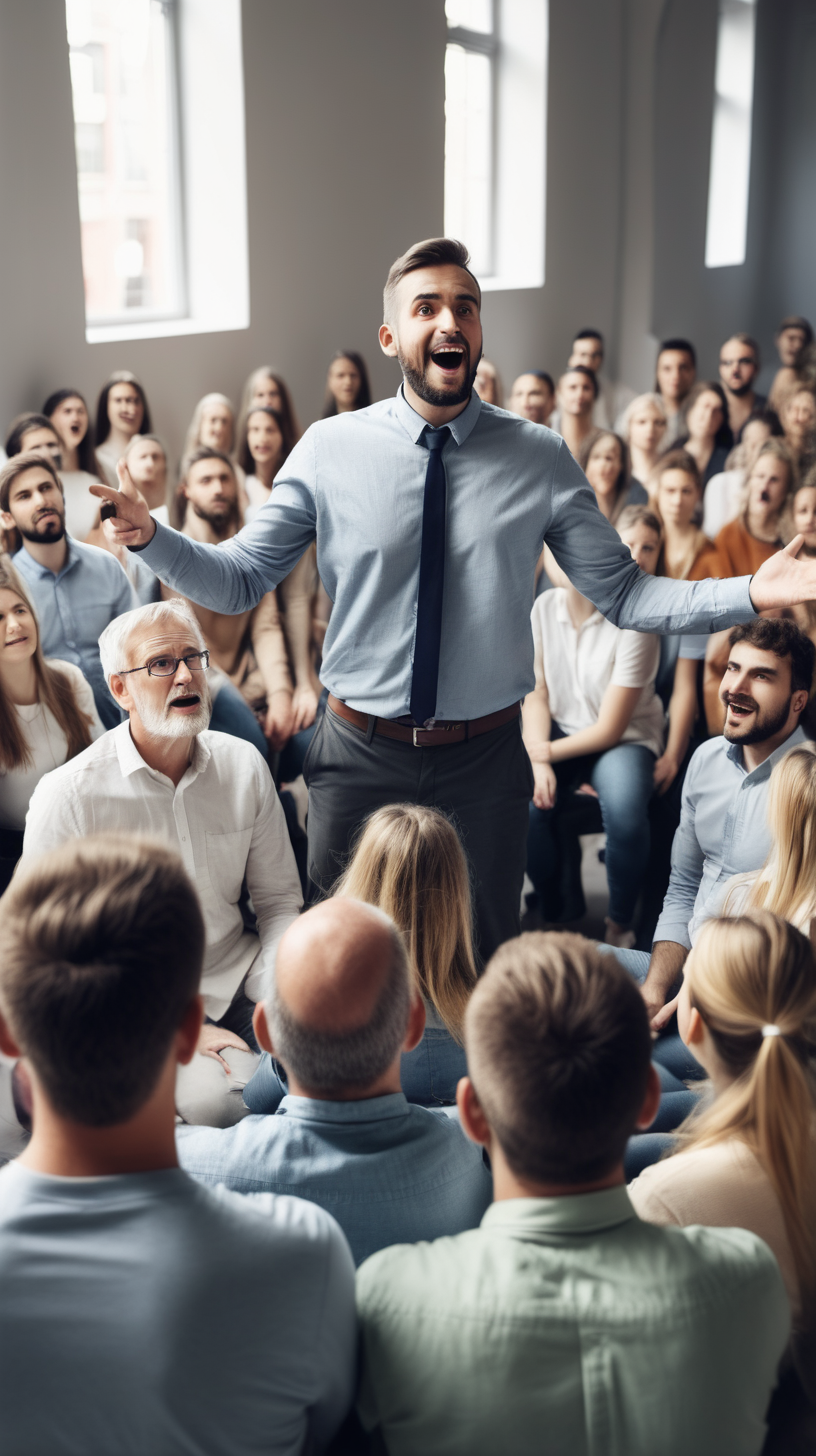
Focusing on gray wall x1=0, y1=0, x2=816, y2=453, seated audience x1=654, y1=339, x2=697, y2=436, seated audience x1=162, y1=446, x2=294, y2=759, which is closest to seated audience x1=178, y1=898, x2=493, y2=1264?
seated audience x1=162, y1=446, x2=294, y2=759

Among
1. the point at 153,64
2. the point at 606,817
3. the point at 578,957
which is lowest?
the point at 606,817

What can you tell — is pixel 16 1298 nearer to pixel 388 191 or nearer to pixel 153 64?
pixel 153 64

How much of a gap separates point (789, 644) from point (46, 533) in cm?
209

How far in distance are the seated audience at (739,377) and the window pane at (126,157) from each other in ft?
9.98

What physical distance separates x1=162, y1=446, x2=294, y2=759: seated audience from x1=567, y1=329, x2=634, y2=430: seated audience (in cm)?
288

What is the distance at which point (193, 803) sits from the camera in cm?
242

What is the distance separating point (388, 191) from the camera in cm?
711

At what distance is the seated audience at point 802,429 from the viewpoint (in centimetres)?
596

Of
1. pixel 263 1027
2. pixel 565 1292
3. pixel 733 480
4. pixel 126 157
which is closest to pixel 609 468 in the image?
pixel 733 480

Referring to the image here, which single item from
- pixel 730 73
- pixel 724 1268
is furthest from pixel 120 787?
pixel 730 73

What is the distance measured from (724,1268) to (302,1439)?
0.40 metres

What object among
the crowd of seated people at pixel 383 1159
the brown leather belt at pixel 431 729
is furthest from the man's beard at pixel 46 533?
the brown leather belt at pixel 431 729

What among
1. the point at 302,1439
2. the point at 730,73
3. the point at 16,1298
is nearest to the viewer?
the point at 16,1298

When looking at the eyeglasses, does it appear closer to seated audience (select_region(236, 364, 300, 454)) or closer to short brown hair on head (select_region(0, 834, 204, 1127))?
short brown hair on head (select_region(0, 834, 204, 1127))
